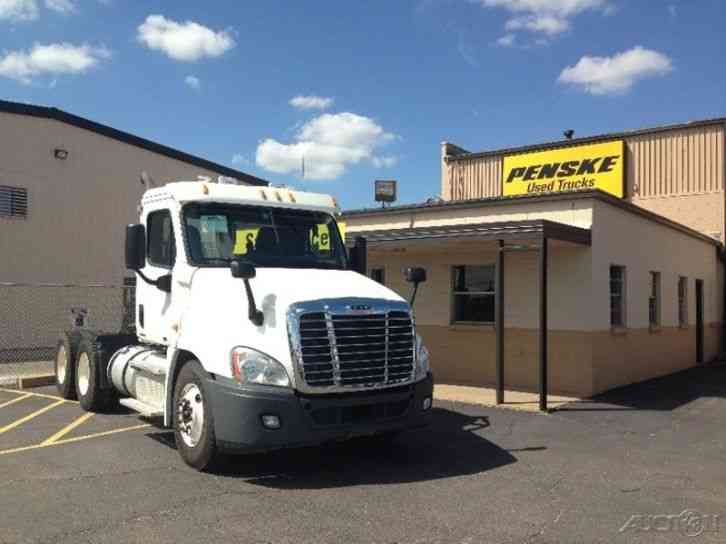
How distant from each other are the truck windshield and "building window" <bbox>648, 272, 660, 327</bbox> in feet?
35.5

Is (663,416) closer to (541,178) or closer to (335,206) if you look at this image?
(335,206)

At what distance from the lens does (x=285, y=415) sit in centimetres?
635

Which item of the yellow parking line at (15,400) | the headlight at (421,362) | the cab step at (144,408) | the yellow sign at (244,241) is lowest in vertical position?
the yellow parking line at (15,400)

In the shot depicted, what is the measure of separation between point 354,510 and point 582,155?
21.8m

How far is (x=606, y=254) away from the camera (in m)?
13.6

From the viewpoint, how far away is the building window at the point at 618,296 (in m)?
14.5

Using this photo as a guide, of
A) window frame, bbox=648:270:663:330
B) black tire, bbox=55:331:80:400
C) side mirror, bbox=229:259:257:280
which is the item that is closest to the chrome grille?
side mirror, bbox=229:259:257:280

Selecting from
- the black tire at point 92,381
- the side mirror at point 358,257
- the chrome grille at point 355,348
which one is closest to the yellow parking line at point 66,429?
the black tire at point 92,381

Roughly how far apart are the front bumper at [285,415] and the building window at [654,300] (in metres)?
11.7

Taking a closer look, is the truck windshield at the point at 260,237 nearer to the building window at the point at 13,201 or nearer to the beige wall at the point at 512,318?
the beige wall at the point at 512,318

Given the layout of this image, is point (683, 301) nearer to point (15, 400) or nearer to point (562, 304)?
point (562, 304)

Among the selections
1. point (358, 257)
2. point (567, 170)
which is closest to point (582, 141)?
point (567, 170)

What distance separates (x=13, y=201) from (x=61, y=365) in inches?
291

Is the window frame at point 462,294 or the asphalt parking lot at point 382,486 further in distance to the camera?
the window frame at point 462,294
